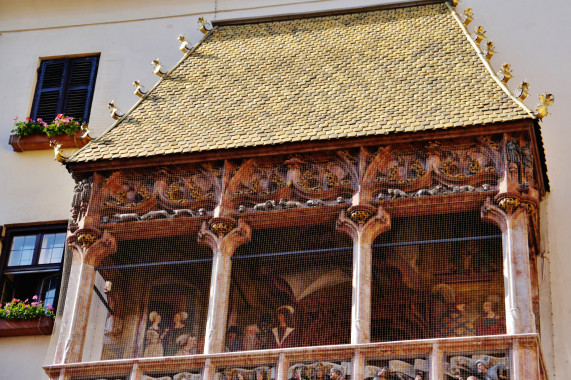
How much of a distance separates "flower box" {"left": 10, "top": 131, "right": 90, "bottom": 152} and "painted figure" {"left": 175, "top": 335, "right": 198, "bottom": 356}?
13.9ft

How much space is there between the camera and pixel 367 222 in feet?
58.4

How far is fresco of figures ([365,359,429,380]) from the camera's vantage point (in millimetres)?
16297

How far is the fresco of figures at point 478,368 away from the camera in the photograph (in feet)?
52.6

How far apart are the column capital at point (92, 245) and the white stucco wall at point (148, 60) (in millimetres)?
1826

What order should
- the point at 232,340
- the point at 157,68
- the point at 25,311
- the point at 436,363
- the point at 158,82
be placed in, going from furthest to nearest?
the point at 157,68 < the point at 158,82 < the point at 25,311 < the point at 232,340 < the point at 436,363

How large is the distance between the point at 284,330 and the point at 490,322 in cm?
267

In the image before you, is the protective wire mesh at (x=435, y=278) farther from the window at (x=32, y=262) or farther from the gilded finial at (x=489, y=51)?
the window at (x=32, y=262)

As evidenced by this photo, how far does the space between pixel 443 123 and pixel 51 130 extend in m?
6.55

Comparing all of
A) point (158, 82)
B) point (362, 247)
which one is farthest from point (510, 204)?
point (158, 82)

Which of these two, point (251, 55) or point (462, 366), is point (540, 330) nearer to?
point (462, 366)

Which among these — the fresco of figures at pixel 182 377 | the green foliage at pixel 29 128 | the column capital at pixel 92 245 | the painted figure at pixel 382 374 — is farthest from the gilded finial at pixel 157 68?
the painted figure at pixel 382 374

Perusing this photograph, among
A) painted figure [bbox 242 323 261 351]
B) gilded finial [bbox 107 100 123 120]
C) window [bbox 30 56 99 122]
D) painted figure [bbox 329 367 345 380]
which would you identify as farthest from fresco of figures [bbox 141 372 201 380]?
window [bbox 30 56 99 122]

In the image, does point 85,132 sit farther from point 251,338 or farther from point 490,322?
point 490,322

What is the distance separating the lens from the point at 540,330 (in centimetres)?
1834
